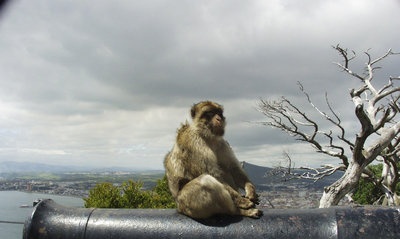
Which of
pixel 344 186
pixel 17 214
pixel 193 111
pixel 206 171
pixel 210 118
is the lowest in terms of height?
pixel 17 214

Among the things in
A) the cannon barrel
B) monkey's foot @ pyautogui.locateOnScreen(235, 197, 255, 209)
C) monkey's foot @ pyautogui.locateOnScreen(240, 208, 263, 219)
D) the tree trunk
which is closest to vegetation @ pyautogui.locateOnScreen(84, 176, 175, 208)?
the tree trunk

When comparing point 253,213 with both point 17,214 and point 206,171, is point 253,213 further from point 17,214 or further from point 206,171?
point 17,214

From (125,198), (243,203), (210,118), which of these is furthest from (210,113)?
(125,198)

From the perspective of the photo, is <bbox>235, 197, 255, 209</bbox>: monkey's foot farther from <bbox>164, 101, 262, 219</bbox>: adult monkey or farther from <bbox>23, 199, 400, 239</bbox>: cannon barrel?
<bbox>23, 199, 400, 239</bbox>: cannon barrel

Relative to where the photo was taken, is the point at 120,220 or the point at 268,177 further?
the point at 268,177

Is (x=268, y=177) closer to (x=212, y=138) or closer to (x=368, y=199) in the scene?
(x=368, y=199)

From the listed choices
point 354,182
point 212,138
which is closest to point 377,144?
point 354,182
